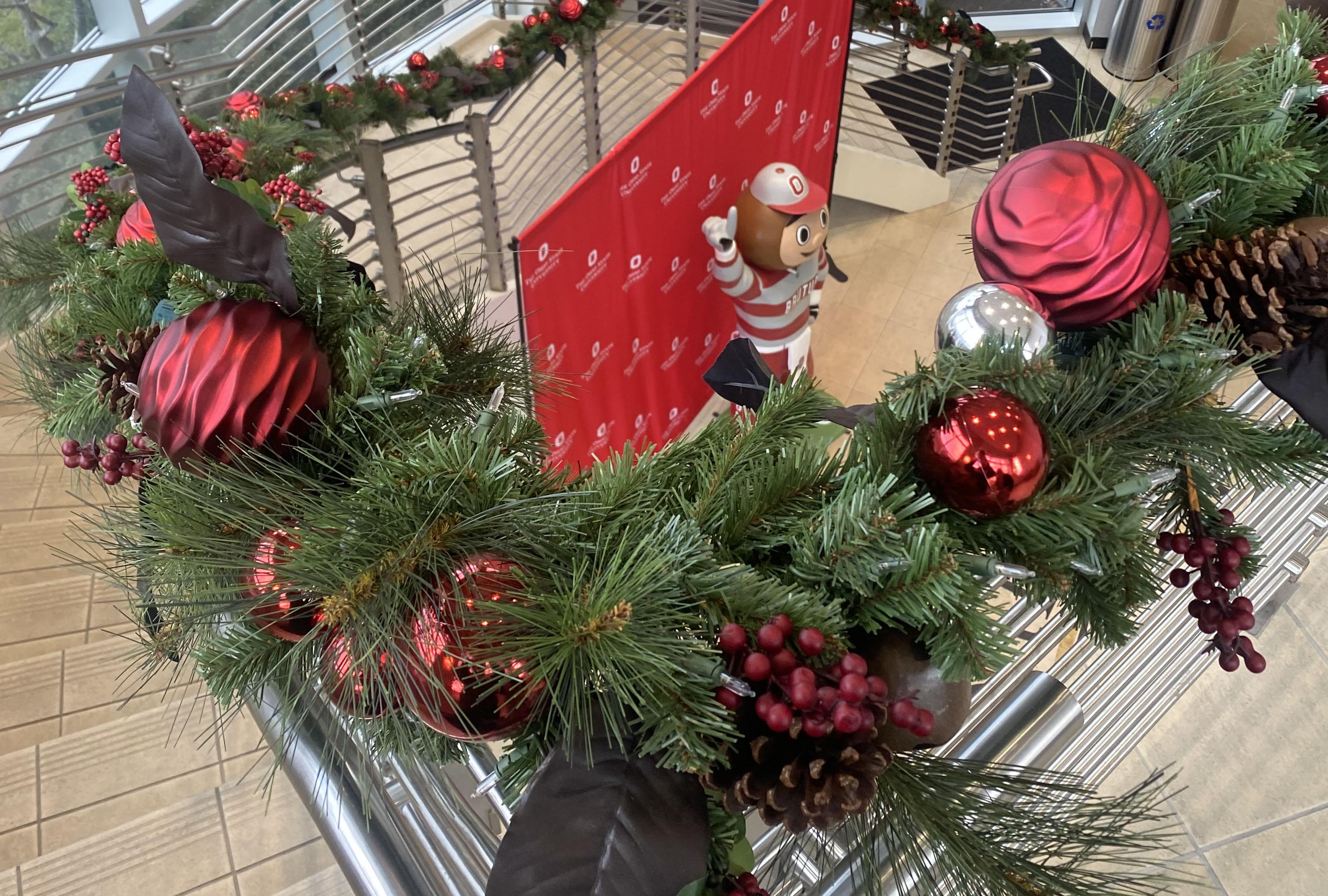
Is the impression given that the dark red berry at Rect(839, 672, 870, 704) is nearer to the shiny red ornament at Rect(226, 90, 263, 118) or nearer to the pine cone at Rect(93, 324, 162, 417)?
the pine cone at Rect(93, 324, 162, 417)

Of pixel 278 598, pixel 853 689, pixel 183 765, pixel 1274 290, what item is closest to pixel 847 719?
pixel 853 689

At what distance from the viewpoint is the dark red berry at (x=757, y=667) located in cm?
46

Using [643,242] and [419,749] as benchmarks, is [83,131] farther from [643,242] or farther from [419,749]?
[419,749]

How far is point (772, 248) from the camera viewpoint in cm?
299

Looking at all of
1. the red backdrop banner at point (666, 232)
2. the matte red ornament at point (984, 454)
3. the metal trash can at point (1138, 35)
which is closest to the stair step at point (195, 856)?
the matte red ornament at point (984, 454)

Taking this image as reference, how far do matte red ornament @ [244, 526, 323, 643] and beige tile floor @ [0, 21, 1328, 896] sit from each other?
3.0 inches

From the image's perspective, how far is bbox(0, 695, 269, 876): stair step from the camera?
142 cm

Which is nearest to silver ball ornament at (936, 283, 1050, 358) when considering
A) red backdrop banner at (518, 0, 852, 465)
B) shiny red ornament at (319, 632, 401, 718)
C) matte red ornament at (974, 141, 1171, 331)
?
matte red ornament at (974, 141, 1171, 331)

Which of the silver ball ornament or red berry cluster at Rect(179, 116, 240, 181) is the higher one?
the silver ball ornament

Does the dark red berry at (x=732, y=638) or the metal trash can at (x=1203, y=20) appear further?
the metal trash can at (x=1203, y=20)

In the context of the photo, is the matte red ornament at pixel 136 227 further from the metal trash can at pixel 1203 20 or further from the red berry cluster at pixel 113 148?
the metal trash can at pixel 1203 20

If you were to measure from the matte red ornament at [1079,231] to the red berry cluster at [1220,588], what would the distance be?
0.19 meters

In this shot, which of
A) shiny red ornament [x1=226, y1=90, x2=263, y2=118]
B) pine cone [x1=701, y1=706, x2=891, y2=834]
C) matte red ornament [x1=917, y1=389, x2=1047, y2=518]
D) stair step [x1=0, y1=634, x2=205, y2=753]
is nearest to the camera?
pine cone [x1=701, y1=706, x2=891, y2=834]

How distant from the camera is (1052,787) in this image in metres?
0.52
